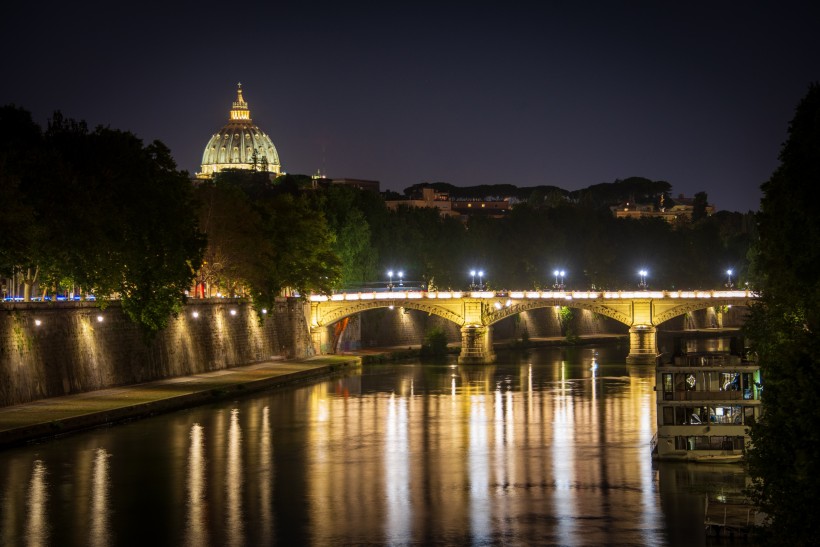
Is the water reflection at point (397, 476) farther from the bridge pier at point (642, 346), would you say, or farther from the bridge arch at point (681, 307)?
the bridge arch at point (681, 307)

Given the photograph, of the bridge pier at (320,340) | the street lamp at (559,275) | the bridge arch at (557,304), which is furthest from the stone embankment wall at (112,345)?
the street lamp at (559,275)

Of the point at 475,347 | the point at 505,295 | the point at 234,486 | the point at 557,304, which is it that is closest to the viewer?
the point at 234,486

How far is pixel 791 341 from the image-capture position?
99.3ft

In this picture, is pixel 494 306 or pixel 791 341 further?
pixel 494 306

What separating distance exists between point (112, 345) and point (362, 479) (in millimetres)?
22793

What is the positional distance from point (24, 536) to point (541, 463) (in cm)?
1610

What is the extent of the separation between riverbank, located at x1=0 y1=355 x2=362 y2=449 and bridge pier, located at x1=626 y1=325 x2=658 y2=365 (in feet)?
63.7

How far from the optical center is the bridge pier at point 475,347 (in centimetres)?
8606

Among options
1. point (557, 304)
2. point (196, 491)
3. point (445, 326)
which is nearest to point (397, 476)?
→ point (196, 491)

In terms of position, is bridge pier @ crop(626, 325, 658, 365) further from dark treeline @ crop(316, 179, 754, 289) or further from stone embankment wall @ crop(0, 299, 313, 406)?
stone embankment wall @ crop(0, 299, 313, 406)

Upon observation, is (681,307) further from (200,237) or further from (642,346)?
(200,237)

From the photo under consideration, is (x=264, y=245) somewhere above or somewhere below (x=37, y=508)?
above

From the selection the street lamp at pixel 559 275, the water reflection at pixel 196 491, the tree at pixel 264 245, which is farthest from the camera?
the street lamp at pixel 559 275

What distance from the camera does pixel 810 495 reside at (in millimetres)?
23109
